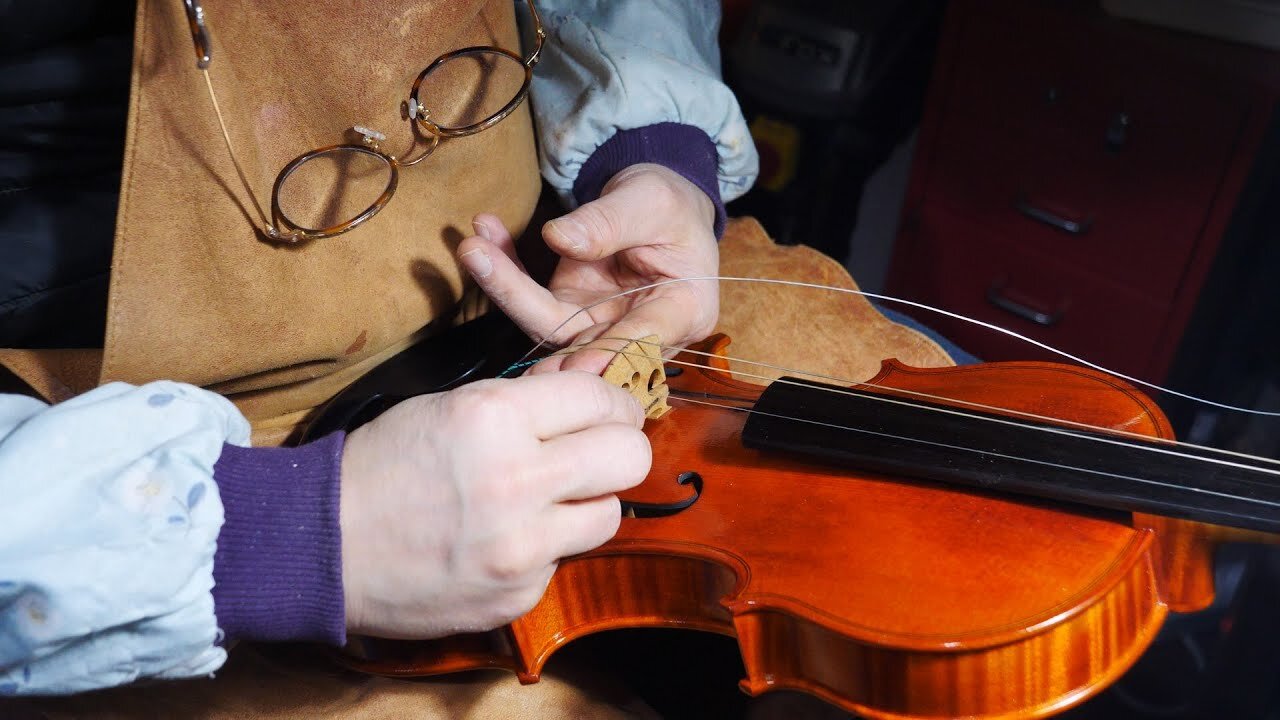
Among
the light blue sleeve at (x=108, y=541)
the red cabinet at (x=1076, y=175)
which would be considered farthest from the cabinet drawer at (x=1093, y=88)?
the light blue sleeve at (x=108, y=541)

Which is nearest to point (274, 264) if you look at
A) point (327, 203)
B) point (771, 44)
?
point (327, 203)

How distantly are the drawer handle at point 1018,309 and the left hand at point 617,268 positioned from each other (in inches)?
33.1

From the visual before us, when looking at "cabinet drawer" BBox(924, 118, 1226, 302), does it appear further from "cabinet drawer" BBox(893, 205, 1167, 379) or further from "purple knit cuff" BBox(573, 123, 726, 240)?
"purple knit cuff" BBox(573, 123, 726, 240)

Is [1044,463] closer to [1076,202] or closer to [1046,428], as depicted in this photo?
[1046,428]

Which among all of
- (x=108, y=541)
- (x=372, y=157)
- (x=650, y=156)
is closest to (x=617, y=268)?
(x=650, y=156)

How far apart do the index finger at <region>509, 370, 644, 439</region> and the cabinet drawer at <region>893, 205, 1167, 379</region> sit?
1.10 meters

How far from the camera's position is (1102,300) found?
1504 millimetres

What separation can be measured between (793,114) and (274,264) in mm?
1118


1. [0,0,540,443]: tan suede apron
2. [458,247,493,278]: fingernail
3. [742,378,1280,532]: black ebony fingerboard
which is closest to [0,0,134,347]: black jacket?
[0,0,540,443]: tan suede apron

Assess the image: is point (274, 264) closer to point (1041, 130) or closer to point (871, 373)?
point (871, 373)

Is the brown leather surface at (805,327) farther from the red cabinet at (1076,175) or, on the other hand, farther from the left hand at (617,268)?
the red cabinet at (1076,175)

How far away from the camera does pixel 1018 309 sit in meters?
1.59

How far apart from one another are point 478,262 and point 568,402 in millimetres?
205

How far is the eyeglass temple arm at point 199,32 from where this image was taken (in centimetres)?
56
